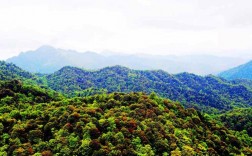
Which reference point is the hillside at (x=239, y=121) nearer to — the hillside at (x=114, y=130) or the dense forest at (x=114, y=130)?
the dense forest at (x=114, y=130)

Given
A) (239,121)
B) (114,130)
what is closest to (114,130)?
(114,130)

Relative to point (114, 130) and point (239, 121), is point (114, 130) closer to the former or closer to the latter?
point (114, 130)

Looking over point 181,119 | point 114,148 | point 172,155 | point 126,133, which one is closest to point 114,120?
point 126,133

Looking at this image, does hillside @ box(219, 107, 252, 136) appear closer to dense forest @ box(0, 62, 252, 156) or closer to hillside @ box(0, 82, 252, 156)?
dense forest @ box(0, 62, 252, 156)

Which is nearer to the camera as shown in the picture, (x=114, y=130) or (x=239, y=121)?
(x=114, y=130)

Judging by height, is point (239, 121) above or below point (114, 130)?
below

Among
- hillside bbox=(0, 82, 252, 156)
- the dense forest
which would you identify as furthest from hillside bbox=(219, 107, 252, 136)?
hillside bbox=(0, 82, 252, 156)

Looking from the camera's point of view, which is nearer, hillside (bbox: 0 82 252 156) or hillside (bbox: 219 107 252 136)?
hillside (bbox: 0 82 252 156)

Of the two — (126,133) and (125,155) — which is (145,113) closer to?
(126,133)
